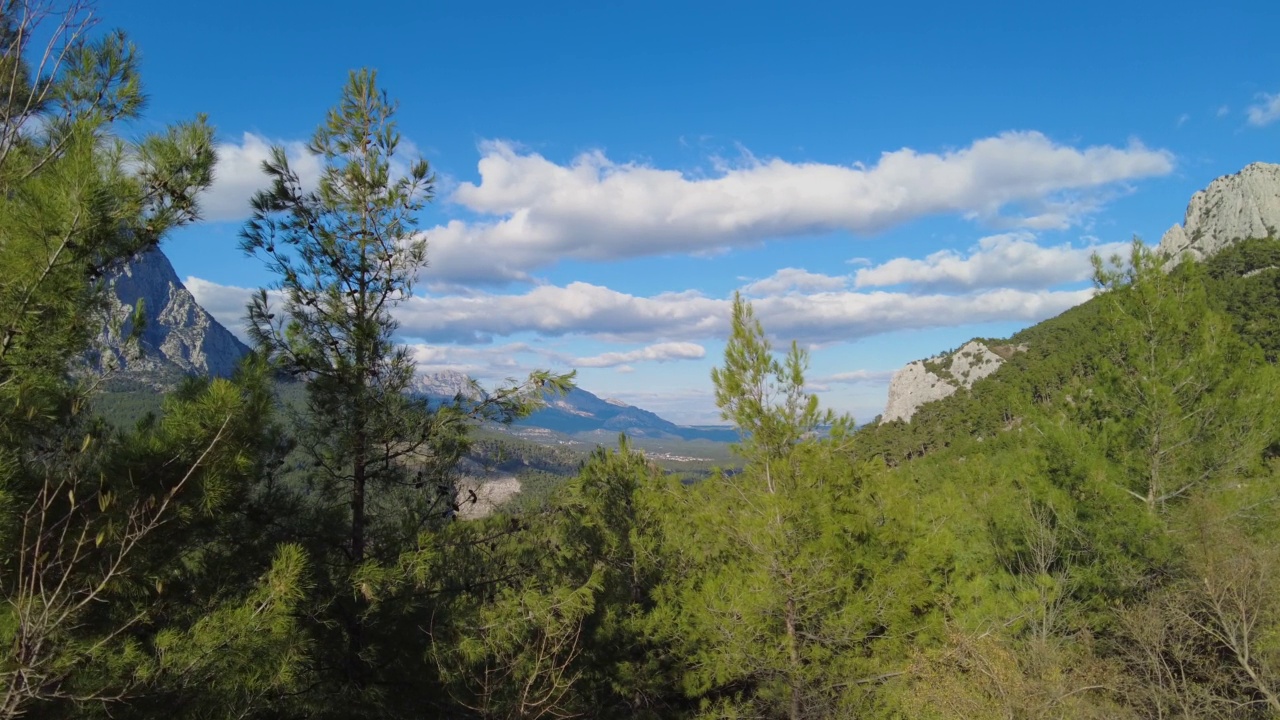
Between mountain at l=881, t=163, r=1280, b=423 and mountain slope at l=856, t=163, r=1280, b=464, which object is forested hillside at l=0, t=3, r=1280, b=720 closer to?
mountain slope at l=856, t=163, r=1280, b=464

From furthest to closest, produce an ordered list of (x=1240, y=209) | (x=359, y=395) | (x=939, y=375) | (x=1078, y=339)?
(x=1240, y=209)
(x=939, y=375)
(x=1078, y=339)
(x=359, y=395)

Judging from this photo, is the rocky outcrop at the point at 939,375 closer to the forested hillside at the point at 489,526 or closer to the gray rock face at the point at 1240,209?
the gray rock face at the point at 1240,209

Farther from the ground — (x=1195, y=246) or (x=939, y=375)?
(x=1195, y=246)

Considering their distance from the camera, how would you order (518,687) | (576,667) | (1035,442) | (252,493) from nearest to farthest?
1. (252,493)
2. (518,687)
3. (576,667)
4. (1035,442)

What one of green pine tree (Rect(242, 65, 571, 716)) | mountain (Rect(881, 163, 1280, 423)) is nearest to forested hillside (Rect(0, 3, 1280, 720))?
green pine tree (Rect(242, 65, 571, 716))

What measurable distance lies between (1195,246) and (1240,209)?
11084 millimetres

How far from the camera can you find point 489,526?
7602 millimetres

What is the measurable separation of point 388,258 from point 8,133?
10.1ft

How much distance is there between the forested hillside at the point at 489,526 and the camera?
13.3 feet

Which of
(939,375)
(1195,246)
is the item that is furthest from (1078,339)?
(1195,246)

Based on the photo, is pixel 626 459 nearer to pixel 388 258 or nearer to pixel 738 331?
pixel 738 331

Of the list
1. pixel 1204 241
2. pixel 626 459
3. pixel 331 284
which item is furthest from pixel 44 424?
pixel 1204 241

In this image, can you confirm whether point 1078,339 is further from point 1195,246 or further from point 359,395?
point 359,395

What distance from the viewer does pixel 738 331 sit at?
9.45 m
